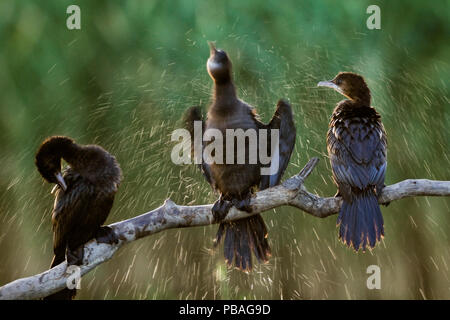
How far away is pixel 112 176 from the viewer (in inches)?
134

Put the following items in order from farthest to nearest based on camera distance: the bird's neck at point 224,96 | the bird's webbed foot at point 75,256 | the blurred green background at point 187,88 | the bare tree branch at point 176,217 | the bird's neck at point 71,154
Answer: the blurred green background at point 187,88 → the bird's neck at point 224,96 → the bird's neck at point 71,154 → the bird's webbed foot at point 75,256 → the bare tree branch at point 176,217

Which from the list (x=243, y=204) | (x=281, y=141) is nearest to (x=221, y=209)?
(x=243, y=204)

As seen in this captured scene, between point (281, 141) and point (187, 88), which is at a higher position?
point (187, 88)

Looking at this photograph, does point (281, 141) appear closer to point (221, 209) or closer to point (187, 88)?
point (221, 209)

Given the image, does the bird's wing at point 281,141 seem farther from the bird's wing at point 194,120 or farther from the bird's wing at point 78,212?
the bird's wing at point 78,212

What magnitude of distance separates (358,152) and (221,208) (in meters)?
0.96

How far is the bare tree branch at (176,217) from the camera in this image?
9.91 feet

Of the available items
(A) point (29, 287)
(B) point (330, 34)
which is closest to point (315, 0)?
(B) point (330, 34)

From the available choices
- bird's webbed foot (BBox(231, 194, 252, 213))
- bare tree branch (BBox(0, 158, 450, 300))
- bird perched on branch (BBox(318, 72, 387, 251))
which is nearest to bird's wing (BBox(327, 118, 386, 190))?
bird perched on branch (BBox(318, 72, 387, 251))

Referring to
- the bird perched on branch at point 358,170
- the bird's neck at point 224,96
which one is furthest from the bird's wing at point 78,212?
the bird perched on branch at point 358,170

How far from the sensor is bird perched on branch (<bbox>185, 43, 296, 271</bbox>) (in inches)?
143

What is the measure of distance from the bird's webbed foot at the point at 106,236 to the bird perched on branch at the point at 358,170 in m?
1.32

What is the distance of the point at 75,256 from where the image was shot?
3191 mm

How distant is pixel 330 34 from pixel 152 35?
4.88 ft
